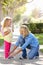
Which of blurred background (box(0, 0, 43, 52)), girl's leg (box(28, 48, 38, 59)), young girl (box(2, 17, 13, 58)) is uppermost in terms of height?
blurred background (box(0, 0, 43, 52))

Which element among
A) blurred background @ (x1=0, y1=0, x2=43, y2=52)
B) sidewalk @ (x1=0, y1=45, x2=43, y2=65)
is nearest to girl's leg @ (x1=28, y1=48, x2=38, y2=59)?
sidewalk @ (x1=0, y1=45, x2=43, y2=65)

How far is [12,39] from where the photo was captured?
3.96 meters

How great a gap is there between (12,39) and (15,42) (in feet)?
0.30

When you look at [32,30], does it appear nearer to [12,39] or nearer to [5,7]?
[12,39]

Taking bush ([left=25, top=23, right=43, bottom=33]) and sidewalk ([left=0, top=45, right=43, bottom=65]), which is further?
A: bush ([left=25, top=23, right=43, bottom=33])

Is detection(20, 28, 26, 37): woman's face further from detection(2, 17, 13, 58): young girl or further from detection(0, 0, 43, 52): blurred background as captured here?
detection(2, 17, 13, 58): young girl

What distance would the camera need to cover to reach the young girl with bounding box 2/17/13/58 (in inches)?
154

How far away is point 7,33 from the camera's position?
12.9ft

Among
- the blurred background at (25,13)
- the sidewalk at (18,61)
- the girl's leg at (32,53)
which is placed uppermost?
the blurred background at (25,13)

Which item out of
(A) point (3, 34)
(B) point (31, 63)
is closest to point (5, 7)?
(A) point (3, 34)

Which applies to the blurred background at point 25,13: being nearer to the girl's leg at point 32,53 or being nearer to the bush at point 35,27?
the bush at point 35,27

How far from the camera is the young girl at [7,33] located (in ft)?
12.8

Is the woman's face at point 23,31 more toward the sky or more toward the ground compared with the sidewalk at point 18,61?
more toward the sky

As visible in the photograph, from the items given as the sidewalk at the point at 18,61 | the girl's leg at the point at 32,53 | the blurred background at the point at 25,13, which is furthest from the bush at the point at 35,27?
the sidewalk at the point at 18,61
